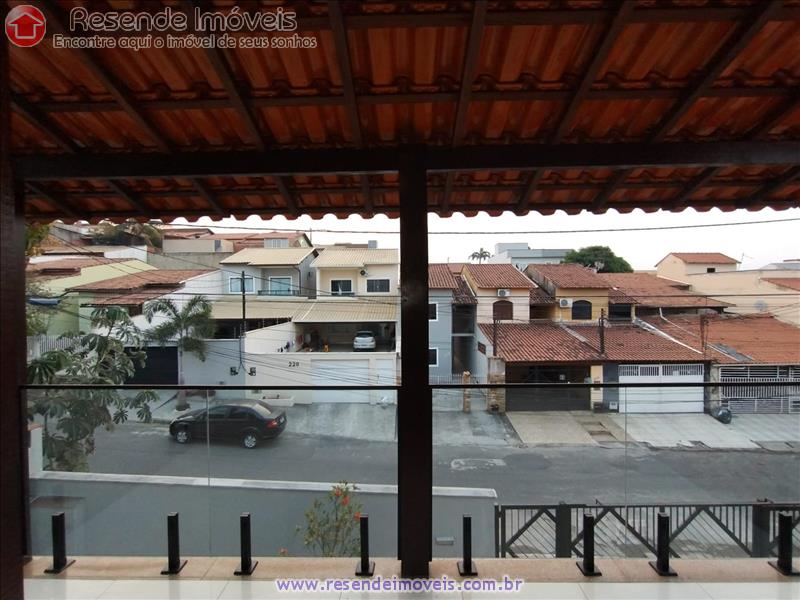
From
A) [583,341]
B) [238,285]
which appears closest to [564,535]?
[583,341]

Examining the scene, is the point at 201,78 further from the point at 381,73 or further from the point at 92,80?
the point at 381,73

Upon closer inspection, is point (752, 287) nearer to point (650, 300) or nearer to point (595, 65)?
point (650, 300)

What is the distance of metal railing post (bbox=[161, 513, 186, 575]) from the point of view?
7.03ft

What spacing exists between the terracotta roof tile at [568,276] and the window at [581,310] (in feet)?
1.62

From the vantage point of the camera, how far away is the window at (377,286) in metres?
13.9

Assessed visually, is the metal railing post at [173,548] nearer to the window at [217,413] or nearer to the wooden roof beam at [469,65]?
the window at [217,413]

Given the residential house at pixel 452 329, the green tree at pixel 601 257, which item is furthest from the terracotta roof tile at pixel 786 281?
the green tree at pixel 601 257

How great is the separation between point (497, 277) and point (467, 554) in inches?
404

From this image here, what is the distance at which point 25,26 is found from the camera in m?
1.47

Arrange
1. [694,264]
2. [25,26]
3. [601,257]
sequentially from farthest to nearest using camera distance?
[601,257]
[694,264]
[25,26]

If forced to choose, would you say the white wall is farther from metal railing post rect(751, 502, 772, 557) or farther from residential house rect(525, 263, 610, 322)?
residential house rect(525, 263, 610, 322)

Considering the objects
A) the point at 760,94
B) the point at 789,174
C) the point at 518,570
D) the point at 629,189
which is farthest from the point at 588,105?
the point at 518,570

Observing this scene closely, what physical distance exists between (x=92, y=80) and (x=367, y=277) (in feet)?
40.4

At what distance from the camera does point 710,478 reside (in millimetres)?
2303
